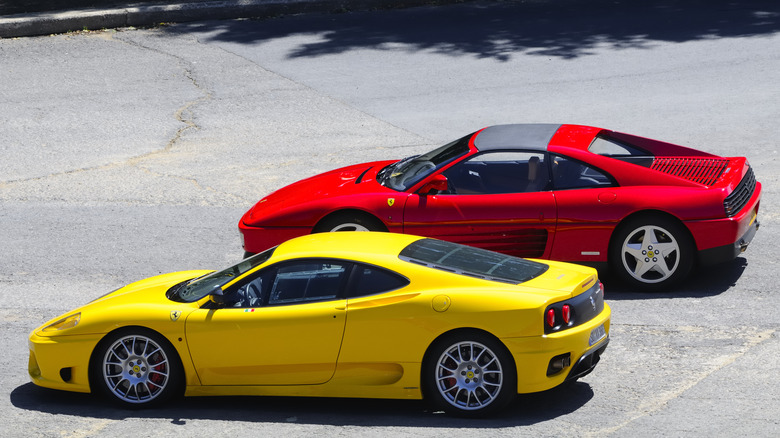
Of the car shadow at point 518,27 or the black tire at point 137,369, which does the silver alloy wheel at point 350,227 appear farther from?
the car shadow at point 518,27

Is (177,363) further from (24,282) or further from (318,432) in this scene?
(24,282)

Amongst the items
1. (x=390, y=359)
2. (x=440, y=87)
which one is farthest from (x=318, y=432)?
(x=440, y=87)

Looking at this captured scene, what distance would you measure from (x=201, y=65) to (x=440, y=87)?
4.38 meters

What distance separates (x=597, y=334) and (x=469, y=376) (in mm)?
931

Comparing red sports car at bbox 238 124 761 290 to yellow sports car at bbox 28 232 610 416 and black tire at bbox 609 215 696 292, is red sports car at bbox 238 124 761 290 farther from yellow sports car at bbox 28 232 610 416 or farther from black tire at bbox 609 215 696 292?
yellow sports car at bbox 28 232 610 416

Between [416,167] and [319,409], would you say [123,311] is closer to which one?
[319,409]

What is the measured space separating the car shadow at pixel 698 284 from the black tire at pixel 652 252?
0.09 m

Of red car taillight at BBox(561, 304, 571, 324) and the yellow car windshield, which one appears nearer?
red car taillight at BBox(561, 304, 571, 324)

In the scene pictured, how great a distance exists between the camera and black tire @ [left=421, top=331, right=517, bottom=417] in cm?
648

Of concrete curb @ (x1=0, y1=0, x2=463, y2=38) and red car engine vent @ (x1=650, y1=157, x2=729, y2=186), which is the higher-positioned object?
concrete curb @ (x1=0, y1=0, x2=463, y2=38)

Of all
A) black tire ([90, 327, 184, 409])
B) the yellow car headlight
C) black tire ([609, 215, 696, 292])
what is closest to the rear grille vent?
black tire ([609, 215, 696, 292])

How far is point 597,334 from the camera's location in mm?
6727

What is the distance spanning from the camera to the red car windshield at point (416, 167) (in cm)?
930

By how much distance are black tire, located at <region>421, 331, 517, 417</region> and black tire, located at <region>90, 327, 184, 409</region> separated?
1.81 meters
